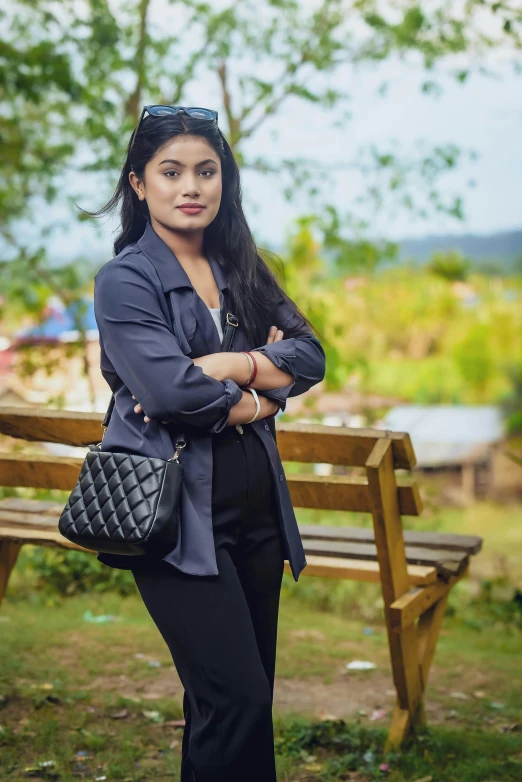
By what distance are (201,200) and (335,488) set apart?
4.11ft

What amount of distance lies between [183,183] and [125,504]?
2.57 feet

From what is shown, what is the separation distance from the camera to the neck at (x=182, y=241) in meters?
2.54

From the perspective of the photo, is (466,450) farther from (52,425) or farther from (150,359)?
(150,359)

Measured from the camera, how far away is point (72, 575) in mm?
6109

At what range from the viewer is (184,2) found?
8.11m

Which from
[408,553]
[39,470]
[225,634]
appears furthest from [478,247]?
[225,634]

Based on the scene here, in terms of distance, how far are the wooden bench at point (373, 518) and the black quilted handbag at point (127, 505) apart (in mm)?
986

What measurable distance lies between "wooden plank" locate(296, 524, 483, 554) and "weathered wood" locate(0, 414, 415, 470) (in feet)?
2.35

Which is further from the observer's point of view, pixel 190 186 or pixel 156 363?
pixel 190 186

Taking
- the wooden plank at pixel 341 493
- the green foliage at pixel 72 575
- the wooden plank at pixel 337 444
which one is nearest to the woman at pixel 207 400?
the wooden plank at pixel 337 444

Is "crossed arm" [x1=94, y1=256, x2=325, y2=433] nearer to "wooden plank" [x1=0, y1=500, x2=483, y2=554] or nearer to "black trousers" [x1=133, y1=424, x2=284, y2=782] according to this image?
"black trousers" [x1=133, y1=424, x2=284, y2=782]

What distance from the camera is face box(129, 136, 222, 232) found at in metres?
2.46

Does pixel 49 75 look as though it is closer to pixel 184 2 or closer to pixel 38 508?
pixel 184 2

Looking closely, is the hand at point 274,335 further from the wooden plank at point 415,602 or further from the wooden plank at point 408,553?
the wooden plank at point 408,553
